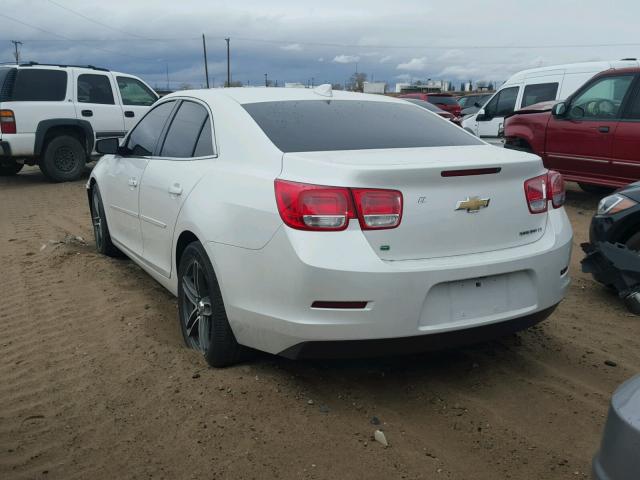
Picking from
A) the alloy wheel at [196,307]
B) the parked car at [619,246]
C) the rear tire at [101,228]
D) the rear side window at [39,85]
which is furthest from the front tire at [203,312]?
the rear side window at [39,85]

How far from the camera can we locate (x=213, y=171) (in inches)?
132

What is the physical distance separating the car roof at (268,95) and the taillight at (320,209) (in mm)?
1137

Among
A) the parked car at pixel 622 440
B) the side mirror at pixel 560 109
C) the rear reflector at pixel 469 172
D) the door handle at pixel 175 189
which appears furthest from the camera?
the side mirror at pixel 560 109

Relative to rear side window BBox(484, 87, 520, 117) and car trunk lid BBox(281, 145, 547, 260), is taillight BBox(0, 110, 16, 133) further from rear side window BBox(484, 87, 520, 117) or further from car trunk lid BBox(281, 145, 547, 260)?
car trunk lid BBox(281, 145, 547, 260)

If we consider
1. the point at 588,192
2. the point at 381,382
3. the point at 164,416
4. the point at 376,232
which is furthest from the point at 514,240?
the point at 588,192

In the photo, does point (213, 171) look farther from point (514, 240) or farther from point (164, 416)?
point (514, 240)

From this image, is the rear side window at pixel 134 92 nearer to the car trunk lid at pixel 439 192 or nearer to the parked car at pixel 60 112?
the parked car at pixel 60 112

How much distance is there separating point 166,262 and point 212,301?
0.88 metres

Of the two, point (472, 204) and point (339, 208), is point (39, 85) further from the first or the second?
point (472, 204)

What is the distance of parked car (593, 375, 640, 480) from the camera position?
1448mm

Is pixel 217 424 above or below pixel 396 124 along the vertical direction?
below

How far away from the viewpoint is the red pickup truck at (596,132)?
7.61 metres

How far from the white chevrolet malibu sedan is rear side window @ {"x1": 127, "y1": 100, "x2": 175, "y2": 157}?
32.7 inches

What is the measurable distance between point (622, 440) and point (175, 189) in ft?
9.26
